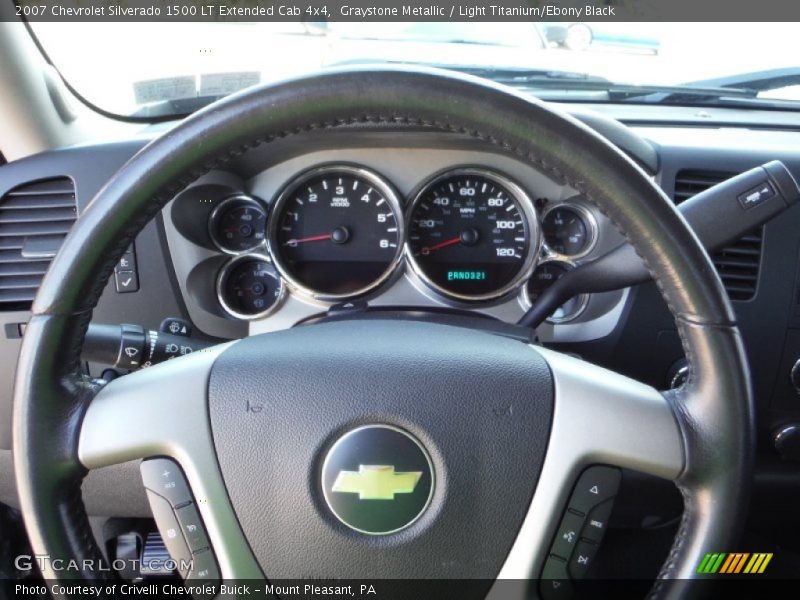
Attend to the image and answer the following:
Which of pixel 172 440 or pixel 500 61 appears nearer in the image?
pixel 172 440

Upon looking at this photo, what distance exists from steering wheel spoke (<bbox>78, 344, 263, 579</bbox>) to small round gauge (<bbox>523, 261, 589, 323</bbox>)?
115 centimetres

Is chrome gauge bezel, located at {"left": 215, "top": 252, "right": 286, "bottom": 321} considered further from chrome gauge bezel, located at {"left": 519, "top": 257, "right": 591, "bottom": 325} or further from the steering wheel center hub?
the steering wheel center hub

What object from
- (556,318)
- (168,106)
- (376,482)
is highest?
(168,106)

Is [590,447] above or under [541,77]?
under

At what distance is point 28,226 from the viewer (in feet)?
6.26

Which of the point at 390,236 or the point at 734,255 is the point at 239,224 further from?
the point at 734,255

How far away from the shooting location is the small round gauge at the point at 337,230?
2109mm

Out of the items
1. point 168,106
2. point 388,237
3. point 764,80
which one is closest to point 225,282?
point 388,237

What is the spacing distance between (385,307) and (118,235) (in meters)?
1.13

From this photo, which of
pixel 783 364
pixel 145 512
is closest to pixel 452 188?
pixel 783 364

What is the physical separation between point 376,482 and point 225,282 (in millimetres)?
1162

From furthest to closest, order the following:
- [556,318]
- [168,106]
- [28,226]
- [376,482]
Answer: [168,106], [556,318], [28,226], [376,482]

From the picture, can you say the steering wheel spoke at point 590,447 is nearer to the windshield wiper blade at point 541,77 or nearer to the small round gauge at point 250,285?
the small round gauge at point 250,285

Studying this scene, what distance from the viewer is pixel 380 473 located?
1081mm
